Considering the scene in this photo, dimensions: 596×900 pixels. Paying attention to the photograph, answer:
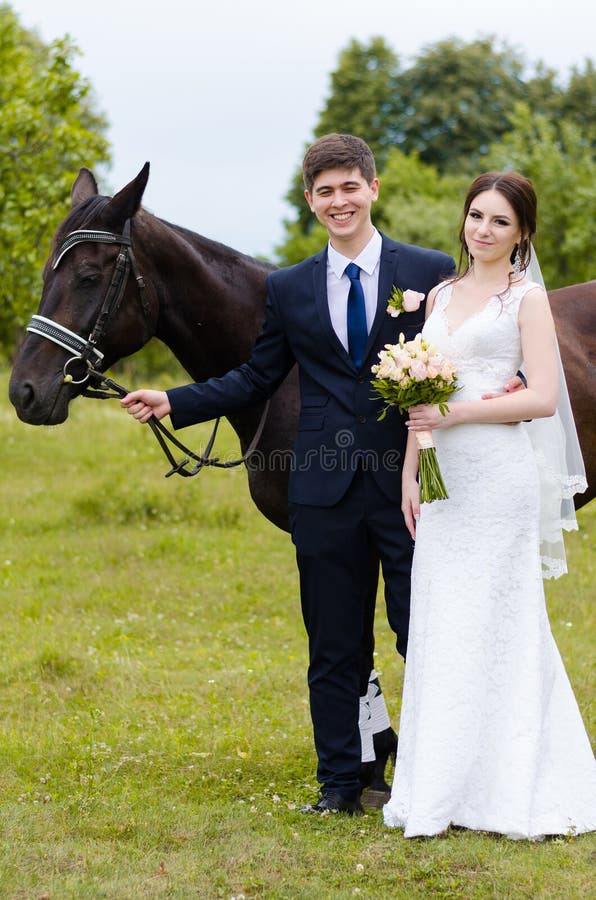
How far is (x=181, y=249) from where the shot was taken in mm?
4863

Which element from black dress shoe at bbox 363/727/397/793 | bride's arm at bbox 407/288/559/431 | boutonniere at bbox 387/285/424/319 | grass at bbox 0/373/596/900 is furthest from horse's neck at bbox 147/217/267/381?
grass at bbox 0/373/596/900

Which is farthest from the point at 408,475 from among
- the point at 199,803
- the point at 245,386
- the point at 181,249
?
the point at 199,803

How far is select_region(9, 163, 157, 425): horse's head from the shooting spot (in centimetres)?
456

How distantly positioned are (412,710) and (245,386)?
4.92 ft

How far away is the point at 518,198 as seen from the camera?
13.7ft

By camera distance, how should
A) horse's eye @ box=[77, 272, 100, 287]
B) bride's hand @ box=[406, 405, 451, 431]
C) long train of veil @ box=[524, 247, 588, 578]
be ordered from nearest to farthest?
bride's hand @ box=[406, 405, 451, 431] → long train of veil @ box=[524, 247, 588, 578] → horse's eye @ box=[77, 272, 100, 287]

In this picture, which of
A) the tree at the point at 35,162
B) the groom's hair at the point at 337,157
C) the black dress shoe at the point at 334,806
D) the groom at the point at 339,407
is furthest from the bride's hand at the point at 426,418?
the tree at the point at 35,162

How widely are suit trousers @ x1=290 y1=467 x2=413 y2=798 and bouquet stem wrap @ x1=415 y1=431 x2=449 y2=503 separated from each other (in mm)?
321

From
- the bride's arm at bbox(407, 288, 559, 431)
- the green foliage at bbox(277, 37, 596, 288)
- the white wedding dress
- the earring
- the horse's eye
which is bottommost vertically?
the white wedding dress

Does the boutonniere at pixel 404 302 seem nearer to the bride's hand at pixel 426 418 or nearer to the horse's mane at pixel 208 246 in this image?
the bride's hand at pixel 426 418

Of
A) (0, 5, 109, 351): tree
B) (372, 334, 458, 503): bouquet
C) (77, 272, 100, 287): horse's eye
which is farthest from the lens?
(0, 5, 109, 351): tree

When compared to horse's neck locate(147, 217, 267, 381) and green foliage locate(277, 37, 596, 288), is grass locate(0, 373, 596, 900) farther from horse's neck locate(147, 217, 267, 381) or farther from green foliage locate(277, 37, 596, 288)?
green foliage locate(277, 37, 596, 288)

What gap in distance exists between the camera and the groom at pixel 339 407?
14.3 feet

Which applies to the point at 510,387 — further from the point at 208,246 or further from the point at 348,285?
the point at 208,246
